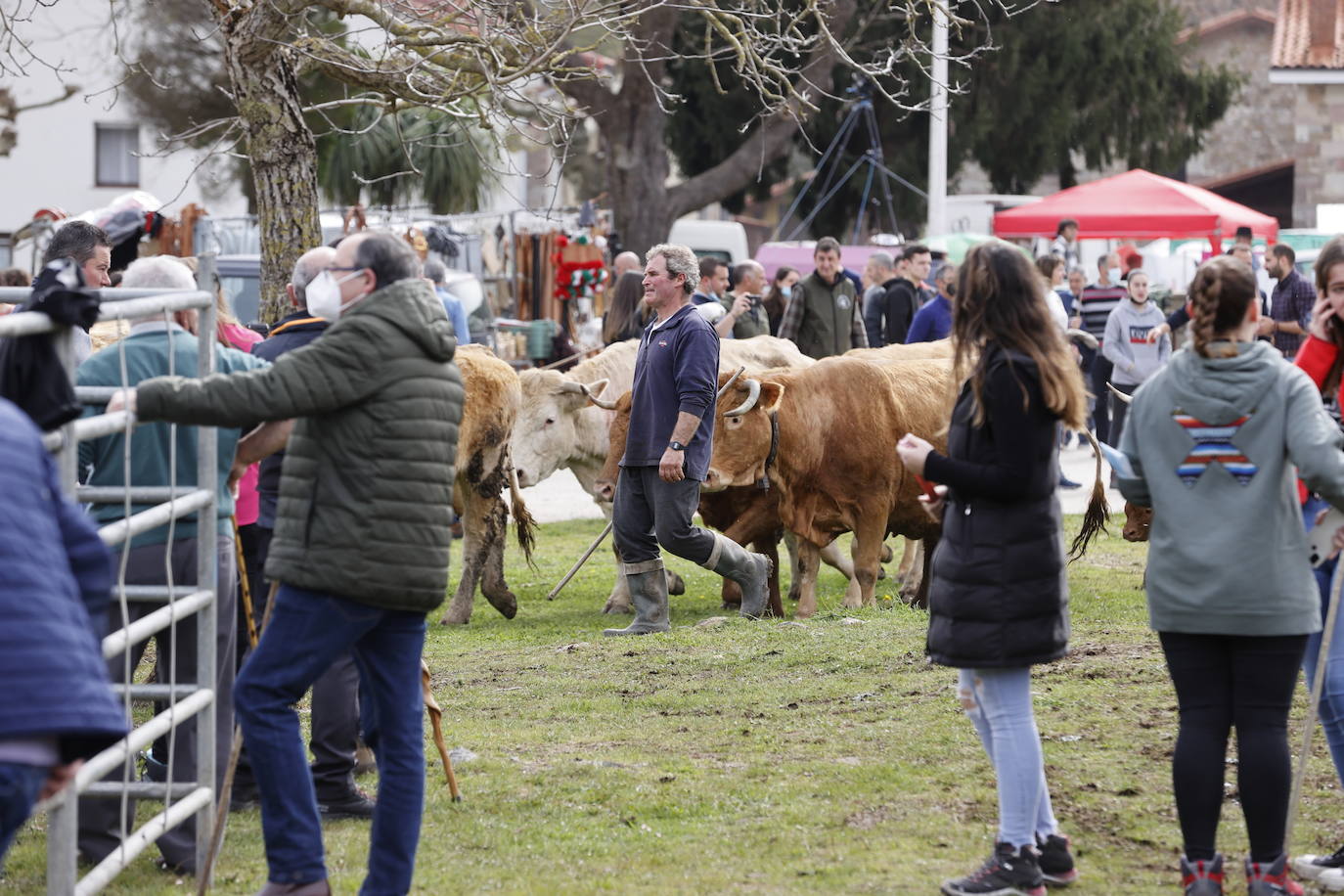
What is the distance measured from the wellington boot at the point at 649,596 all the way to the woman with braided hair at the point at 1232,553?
16.8 ft

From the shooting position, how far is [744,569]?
10.0m

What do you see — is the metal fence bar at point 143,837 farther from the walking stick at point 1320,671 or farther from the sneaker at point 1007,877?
the walking stick at point 1320,671

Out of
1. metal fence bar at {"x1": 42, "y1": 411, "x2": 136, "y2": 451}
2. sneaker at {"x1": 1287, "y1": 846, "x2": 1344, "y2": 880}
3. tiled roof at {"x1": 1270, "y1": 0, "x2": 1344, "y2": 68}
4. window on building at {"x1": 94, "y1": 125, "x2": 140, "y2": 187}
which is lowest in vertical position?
sneaker at {"x1": 1287, "y1": 846, "x2": 1344, "y2": 880}

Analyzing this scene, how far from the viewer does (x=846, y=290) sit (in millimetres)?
14789

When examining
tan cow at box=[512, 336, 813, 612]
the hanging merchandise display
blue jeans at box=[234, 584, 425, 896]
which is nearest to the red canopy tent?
the hanging merchandise display

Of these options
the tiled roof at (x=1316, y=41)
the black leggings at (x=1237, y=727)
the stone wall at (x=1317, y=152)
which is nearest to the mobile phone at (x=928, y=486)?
the black leggings at (x=1237, y=727)

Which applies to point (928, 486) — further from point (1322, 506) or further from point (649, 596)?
point (649, 596)

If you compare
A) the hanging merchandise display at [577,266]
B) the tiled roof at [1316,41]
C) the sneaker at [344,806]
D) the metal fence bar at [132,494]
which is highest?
the tiled roof at [1316,41]

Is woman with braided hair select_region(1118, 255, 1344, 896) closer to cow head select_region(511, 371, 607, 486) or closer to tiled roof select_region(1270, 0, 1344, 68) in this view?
cow head select_region(511, 371, 607, 486)

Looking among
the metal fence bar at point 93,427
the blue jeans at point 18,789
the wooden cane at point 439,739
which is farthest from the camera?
the wooden cane at point 439,739

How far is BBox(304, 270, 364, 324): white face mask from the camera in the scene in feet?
16.0

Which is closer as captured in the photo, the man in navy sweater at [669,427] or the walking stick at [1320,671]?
the walking stick at [1320,671]

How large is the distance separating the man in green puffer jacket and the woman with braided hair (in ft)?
6.53

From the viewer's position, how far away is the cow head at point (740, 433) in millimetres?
10461
